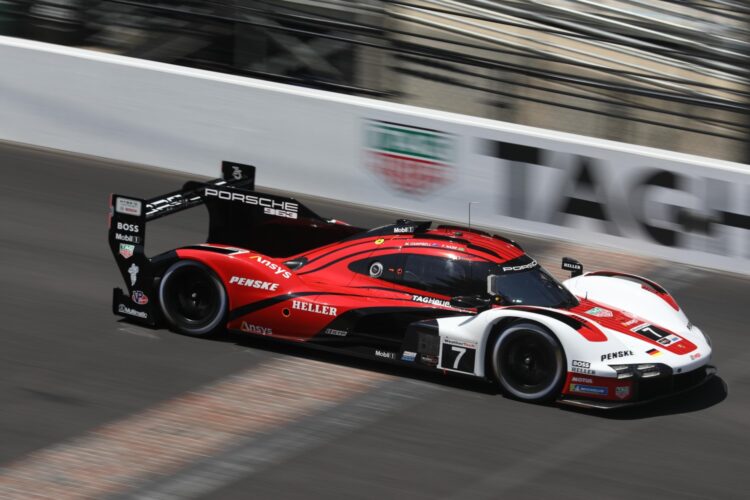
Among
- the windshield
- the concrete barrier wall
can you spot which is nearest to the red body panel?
the windshield

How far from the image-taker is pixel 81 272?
12.9 meters

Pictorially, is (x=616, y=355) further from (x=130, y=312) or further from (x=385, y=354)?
(x=130, y=312)

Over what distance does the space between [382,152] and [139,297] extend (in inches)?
216

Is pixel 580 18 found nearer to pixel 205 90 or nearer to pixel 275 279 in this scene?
pixel 205 90

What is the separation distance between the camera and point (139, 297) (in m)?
11.3

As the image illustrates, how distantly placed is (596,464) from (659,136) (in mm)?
7629

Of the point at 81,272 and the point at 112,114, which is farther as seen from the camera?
the point at 112,114

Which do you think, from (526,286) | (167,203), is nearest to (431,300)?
(526,286)

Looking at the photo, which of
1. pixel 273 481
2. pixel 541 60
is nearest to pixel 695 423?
pixel 273 481

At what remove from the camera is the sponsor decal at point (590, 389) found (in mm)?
9555

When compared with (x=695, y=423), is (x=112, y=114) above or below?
above

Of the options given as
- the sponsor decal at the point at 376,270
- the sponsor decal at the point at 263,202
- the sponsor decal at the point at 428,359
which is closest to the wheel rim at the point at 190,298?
the sponsor decal at the point at 263,202

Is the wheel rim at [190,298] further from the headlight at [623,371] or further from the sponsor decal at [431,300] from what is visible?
the headlight at [623,371]

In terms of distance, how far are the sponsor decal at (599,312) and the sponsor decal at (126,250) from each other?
166 inches
